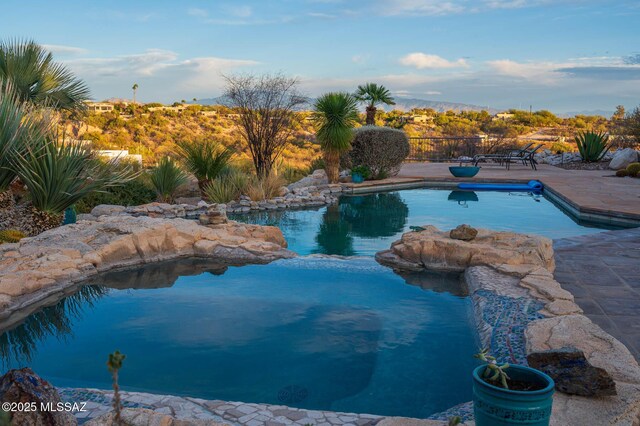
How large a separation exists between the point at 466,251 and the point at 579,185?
26.5 ft

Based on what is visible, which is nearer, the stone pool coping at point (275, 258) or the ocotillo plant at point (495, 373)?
the ocotillo plant at point (495, 373)

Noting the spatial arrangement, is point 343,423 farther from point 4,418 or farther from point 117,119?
point 117,119

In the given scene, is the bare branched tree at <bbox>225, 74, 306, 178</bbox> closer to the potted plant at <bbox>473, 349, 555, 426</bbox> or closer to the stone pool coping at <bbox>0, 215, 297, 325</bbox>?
the stone pool coping at <bbox>0, 215, 297, 325</bbox>

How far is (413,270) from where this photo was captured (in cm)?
607

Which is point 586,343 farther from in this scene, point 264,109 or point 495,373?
point 264,109

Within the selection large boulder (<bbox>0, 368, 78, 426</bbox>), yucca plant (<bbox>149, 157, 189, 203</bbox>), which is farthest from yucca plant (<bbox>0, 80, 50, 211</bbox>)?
large boulder (<bbox>0, 368, 78, 426</bbox>)

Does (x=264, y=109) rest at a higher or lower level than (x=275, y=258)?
higher

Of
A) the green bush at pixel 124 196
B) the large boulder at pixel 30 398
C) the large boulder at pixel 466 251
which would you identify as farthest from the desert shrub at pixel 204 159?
the large boulder at pixel 30 398

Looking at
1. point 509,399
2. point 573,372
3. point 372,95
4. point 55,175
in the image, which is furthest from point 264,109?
point 509,399

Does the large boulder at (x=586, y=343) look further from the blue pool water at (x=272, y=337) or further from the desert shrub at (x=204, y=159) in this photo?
the desert shrub at (x=204, y=159)

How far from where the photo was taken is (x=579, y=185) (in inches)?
492

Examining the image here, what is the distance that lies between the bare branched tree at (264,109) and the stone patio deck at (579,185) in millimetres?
2139

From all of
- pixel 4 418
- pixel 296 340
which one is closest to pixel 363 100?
pixel 296 340

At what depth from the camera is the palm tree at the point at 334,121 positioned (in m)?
13.2
